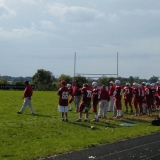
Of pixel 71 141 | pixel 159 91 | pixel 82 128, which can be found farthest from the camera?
pixel 159 91

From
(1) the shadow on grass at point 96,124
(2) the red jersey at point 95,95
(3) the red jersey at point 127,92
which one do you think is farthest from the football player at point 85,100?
(3) the red jersey at point 127,92

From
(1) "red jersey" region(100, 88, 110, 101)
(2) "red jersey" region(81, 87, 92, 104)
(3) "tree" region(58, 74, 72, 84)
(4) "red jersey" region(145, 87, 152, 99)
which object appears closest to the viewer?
(2) "red jersey" region(81, 87, 92, 104)

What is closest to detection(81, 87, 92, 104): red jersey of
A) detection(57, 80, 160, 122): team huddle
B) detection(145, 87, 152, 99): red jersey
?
detection(57, 80, 160, 122): team huddle

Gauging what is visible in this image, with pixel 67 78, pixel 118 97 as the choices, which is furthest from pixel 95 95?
pixel 67 78

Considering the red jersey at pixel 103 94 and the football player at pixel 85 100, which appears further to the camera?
the red jersey at pixel 103 94

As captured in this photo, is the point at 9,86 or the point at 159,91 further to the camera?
the point at 9,86

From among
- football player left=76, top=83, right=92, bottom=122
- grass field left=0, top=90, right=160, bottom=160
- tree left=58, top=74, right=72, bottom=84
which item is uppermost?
A: tree left=58, top=74, right=72, bottom=84

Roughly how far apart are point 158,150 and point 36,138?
461 centimetres

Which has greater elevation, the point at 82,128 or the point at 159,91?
the point at 159,91

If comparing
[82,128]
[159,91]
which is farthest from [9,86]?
[82,128]

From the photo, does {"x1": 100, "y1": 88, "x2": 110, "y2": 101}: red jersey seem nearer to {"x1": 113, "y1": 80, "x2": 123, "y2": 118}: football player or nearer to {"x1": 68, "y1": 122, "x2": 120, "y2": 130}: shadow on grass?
{"x1": 113, "y1": 80, "x2": 123, "y2": 118}: football player

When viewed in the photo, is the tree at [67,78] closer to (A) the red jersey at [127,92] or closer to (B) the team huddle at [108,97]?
(A) the red jersey at [127,92]

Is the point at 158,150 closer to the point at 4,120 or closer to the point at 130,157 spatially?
the point at 130,157

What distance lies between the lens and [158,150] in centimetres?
1287
